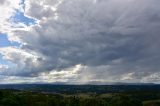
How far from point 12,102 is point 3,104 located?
8.29 metres

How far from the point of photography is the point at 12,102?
642 ft

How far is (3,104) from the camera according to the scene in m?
188
